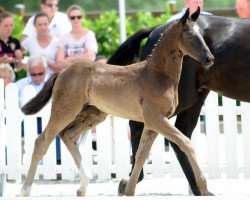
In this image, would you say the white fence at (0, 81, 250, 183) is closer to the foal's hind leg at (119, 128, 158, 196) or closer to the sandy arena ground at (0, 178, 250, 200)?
the sandy arena ground at (0, 178, 250, 200)

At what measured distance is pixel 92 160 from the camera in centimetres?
1106

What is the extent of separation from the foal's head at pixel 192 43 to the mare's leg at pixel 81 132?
1.17 meters

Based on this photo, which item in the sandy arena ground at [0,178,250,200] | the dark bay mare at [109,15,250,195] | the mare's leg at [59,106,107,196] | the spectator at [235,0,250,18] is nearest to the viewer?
the mare's leg at [59,106,107,196]

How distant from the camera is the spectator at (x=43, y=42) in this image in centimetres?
1236

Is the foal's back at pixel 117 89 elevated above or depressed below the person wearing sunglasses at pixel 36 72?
above

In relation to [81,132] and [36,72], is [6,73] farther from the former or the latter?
[81,132]

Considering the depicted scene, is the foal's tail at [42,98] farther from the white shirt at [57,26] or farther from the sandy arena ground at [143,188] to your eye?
the white shirt at [57,26]

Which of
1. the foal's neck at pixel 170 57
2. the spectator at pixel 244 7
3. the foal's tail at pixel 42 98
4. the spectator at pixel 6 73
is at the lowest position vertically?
the spectator at pixel 6 73

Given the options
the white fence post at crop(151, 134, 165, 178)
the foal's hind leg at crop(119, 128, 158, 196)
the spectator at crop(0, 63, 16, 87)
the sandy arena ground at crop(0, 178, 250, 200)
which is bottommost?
the sandy arena ground at crop(0, 178, 250, 200)

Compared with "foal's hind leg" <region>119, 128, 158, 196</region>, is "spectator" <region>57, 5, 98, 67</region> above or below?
above

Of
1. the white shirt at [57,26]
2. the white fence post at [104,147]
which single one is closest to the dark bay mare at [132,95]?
the white fence post at [104,147]

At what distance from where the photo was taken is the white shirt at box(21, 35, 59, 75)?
12344 mm

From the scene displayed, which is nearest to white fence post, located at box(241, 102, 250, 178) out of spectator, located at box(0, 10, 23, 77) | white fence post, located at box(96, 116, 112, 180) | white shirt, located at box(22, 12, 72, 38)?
white fence post, located at box(96, 116, 112, 180)

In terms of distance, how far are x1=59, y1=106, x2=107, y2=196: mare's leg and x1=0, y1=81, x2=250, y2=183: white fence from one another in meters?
1.75
